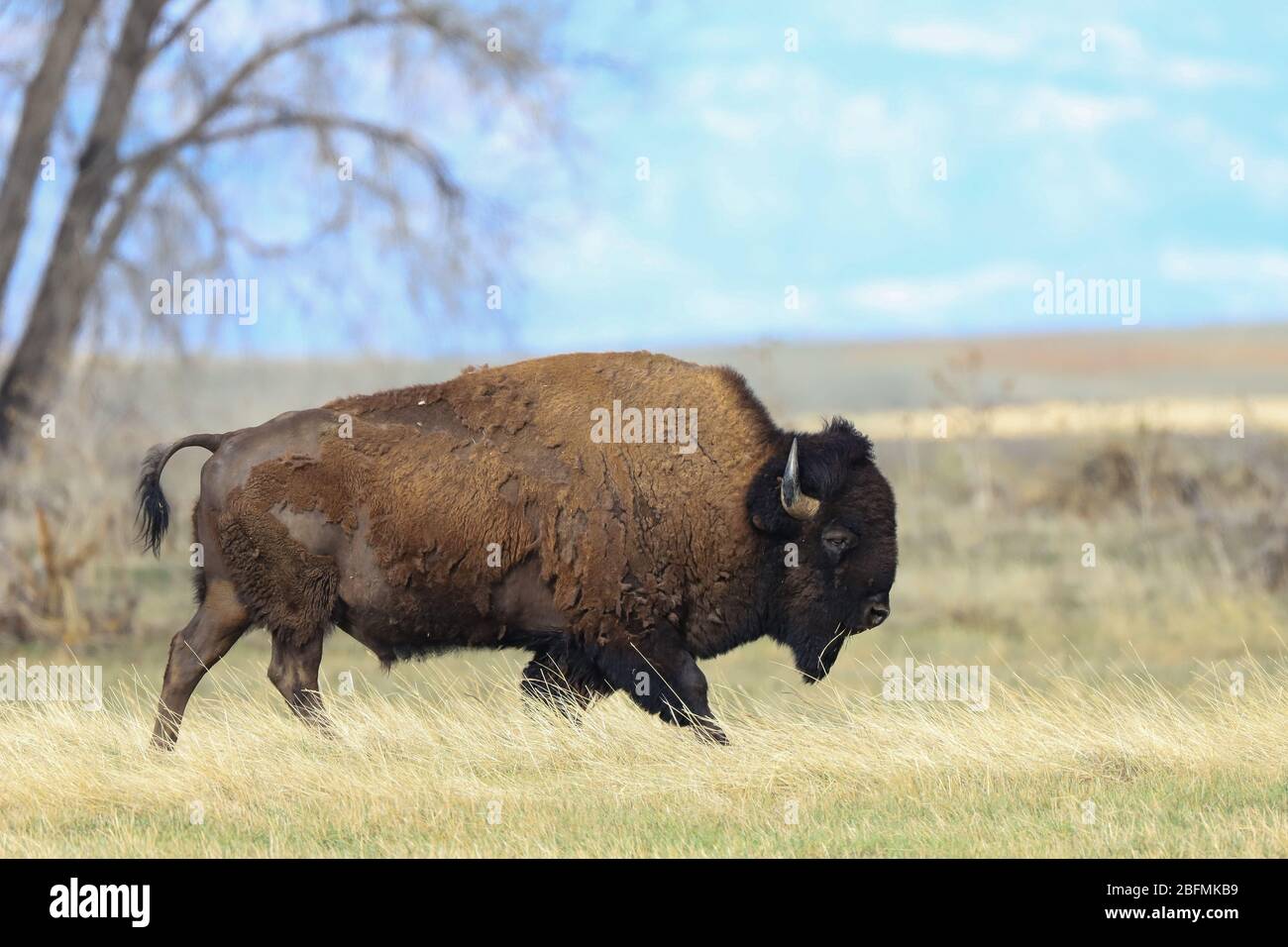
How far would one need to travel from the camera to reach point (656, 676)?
9.29 m

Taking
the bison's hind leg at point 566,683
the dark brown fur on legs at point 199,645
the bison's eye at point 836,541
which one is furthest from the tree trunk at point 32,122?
the bison's eye at point 836,541

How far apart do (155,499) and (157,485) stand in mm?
83

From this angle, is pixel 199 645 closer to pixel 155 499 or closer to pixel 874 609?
pixel 155 499

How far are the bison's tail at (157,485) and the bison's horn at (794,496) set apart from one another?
3.25 m

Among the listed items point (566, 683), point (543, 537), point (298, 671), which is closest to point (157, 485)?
point (298, 671)

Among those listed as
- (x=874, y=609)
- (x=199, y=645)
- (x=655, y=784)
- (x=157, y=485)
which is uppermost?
(x=157, y=485)

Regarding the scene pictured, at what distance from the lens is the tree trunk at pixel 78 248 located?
2425cm

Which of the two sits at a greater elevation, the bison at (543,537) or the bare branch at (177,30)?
the bare branch at (177,30)

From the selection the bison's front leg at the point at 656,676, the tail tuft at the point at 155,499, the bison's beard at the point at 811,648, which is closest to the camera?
the bison's front leg at the point at 656,676

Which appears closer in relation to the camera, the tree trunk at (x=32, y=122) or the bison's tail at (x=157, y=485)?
the bison's tail at (x=157, y=485)

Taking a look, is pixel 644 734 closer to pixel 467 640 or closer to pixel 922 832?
pixel 467 640

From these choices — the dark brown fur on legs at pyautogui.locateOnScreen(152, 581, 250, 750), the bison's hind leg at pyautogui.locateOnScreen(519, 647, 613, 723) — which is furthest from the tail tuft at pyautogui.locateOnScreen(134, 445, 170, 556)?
the bison's hind leg at pyautogui.locateOnScreen(519, 647, 613, 723)

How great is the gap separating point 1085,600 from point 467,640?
580 inches

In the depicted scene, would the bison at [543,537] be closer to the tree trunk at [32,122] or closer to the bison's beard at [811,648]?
the bison's beard at [811,648]
